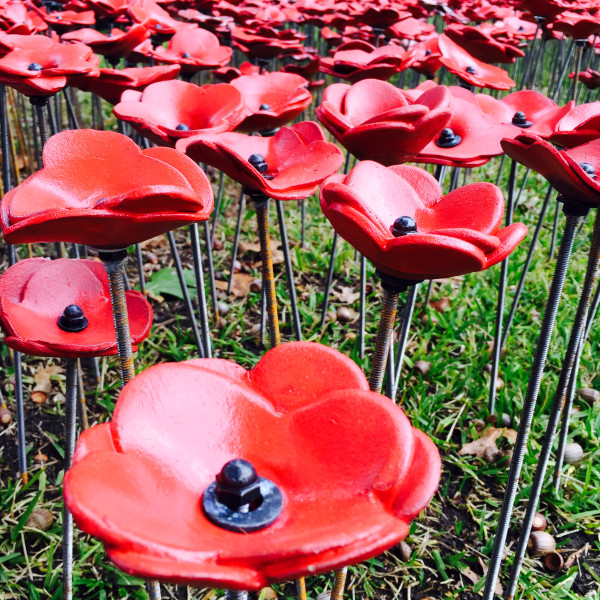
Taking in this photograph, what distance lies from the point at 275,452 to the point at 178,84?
1051 millimetres

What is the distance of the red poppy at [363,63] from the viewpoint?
5.95ft

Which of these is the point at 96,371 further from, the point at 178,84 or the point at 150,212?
the point at 150,212

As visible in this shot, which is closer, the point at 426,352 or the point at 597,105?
the point at 597,105

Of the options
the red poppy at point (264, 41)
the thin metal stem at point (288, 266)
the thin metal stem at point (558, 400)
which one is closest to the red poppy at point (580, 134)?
the thin metal stem at point (558, 400)

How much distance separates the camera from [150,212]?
0.69 meters

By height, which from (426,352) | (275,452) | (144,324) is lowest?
(426,352)

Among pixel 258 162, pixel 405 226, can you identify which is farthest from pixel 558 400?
pixel 258 162

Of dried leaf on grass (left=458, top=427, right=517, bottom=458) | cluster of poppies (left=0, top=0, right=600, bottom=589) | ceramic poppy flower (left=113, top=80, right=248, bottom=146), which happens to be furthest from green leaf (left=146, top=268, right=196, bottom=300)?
dried leaf on grass (left=458, top=427, right=517, bottom=458)

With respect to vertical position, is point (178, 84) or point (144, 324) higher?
point (178, 84)

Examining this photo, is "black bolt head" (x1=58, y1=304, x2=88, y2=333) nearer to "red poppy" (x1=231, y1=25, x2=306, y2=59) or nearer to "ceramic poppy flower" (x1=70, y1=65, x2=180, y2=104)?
"ceramic poppy flower" (x1=70, y1=65, x2=180, y2=104)

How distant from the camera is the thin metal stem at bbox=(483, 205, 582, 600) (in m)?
1.03

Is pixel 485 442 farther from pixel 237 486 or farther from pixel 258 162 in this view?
pixel 237 486

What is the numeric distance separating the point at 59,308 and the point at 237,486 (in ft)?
2.36

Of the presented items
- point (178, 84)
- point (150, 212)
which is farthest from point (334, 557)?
point (178, 84)
